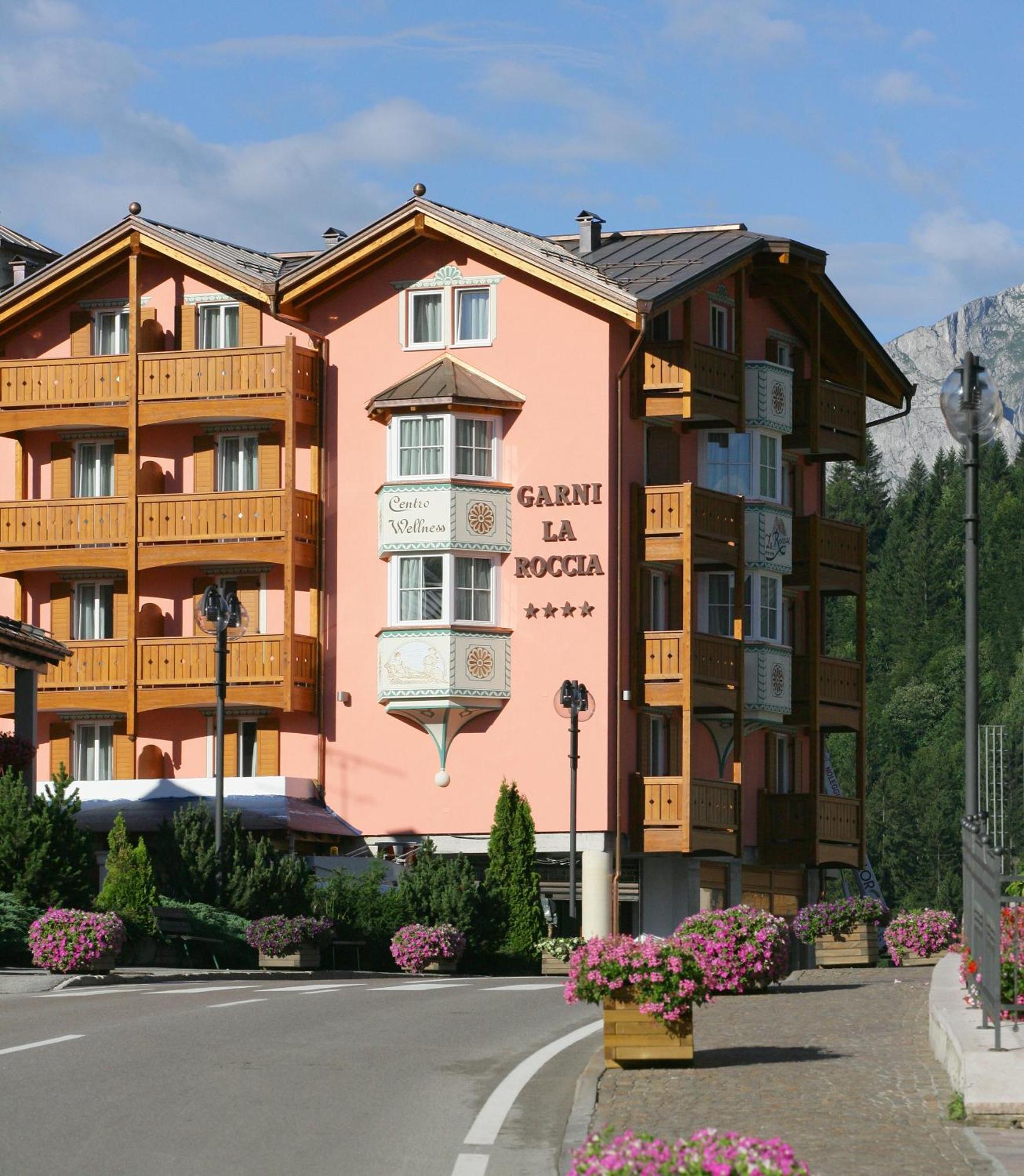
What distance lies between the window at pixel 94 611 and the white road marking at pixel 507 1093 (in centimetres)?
3302

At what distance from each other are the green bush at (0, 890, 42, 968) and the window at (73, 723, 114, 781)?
21210 millimetres

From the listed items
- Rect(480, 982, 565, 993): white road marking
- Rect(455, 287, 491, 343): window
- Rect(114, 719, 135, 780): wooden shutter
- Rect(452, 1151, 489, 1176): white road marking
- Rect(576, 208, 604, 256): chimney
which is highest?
Rect(576, 208, 604, 256): chimney

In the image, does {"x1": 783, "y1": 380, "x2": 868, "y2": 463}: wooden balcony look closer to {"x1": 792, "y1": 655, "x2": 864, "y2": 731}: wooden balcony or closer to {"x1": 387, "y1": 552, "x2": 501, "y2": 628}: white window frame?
{"x1": 792, "y1": 655, "x2": 864, "y2": 731}: wooden balcony

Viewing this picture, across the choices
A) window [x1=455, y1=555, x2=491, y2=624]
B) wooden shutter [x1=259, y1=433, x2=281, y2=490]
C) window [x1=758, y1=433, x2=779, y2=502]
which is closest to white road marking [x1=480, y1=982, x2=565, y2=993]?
window [x1=455, y1=555, x2=491, y2=624]

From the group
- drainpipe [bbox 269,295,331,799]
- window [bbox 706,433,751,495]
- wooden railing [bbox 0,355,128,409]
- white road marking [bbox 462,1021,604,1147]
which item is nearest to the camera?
white road marking [bbox 462,1021,604,1147]

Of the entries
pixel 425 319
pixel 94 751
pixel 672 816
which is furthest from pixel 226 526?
pixel 672 816

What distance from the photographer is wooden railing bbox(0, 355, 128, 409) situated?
5209 cm

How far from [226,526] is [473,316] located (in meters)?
6.76

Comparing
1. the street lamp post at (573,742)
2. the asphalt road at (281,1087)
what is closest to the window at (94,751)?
the street lamp post at (573,742)

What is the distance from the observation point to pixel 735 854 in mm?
50938

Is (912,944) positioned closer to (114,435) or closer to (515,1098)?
(515,1098)

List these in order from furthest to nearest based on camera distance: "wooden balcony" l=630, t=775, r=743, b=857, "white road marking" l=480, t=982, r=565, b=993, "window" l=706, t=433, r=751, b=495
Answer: "window" l=706, t=433, r=751, b=495
"wooden balcony" l=630, t=775, r=743, b=857
"white road marking" l=480, t=982, r=565, b=993

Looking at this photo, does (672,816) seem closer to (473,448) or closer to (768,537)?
(768,537)

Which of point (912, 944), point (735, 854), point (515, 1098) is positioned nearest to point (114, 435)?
point (735, 854)
